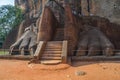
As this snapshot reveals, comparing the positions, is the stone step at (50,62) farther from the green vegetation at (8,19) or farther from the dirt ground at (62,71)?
the green vegetation at (8,19)

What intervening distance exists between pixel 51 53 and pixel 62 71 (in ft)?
7.35

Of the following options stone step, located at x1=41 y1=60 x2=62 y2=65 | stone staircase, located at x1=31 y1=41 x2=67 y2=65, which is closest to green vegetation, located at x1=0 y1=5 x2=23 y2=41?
stone staircase, located at x1=31 y1=41 x2=67 y2=65

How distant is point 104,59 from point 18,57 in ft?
14.6

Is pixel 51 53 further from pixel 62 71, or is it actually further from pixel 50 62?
pixel 62 71

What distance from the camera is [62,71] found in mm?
10133

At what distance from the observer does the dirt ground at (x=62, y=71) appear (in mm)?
9336

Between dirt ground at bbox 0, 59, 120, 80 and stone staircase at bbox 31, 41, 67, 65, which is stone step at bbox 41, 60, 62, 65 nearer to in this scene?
stone staircase at bbox 31, 41, 67, 65

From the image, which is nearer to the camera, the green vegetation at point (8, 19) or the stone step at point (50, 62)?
the stone step at point (50, 62)

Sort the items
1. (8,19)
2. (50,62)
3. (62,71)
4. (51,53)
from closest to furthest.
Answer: (62,71) → (50,62) → (51,53) → (8,19)

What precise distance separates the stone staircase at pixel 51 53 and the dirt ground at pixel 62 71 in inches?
20.1

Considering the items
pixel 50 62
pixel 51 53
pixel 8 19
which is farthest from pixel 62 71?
pixel 8 19

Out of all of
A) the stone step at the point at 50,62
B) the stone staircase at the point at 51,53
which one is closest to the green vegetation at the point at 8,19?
the stone staircase at the point at 51,53

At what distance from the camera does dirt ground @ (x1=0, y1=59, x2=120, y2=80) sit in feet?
30.6

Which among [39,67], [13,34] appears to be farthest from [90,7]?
[39,67]
